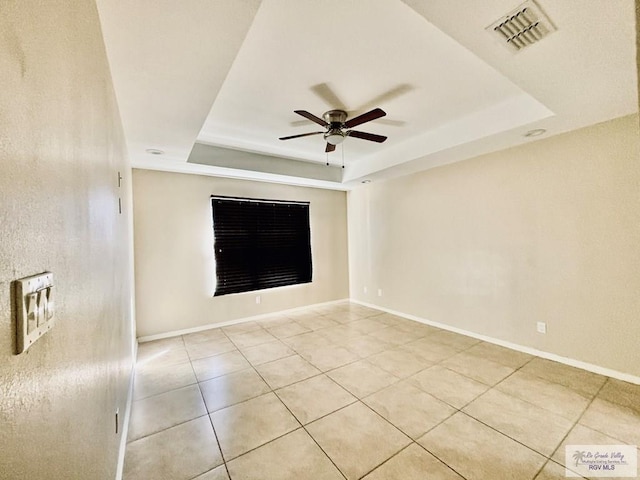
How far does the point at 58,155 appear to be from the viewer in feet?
2.33

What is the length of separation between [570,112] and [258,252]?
4.17 metres

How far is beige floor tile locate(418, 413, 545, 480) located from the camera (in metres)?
1.58

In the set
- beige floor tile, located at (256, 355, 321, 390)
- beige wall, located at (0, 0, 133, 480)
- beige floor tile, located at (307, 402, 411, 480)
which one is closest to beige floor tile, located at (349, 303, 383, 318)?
beige floor tile, located at (256, 355, 321, 390)

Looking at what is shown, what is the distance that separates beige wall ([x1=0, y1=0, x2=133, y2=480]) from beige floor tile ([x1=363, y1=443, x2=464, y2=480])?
1440mm

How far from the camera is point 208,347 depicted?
3.46 m

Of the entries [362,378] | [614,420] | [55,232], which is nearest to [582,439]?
[614,420]

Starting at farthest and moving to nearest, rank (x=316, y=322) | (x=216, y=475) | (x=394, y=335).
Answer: (x=316, y=322)
(x=394, y=335)
(x=216, y=475)

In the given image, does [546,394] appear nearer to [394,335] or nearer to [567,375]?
[567,375]

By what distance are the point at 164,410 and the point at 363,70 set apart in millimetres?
3212

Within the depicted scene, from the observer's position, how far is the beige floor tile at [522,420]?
1.80 meters

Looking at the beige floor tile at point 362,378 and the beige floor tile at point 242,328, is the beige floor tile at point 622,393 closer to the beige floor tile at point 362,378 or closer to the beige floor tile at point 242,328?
the beige floor tile at point 362,378

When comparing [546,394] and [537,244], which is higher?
[537,244]

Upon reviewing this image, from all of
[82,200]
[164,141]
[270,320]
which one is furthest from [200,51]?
[270,320]

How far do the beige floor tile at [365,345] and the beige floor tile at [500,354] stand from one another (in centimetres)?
101
